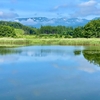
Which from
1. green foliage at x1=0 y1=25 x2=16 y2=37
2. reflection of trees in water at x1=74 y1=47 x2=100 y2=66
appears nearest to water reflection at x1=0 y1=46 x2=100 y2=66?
reflection of trees in water at x1=74 y1=47 x2=100 y2=66

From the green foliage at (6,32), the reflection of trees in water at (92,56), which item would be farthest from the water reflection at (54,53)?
the green foliage at (6,32)

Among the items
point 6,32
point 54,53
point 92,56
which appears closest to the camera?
point 92,56

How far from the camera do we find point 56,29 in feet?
304

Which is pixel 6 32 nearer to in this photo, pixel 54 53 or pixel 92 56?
pixel 54 53

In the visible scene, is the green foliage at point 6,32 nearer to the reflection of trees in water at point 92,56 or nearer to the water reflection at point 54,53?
the water reflection at point 54,53

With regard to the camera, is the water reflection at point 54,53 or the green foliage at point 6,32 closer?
the water reflection at point 54,53

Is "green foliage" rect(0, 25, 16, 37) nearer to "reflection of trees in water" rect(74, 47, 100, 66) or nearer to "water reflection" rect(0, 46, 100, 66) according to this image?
"water reflection" rect(0, 46, 100, 66)

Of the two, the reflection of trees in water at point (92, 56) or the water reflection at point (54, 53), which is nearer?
the reflection of trees in water at point (92, 56)

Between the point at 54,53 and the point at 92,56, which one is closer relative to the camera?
the point at 92,56

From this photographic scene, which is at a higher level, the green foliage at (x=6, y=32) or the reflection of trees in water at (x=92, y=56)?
the green foliage at (x=6, y=32)

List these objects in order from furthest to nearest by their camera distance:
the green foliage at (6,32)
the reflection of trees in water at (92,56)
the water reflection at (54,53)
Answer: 1. the green foliage at (6,32)
2. the water reflection at (54,53)
3. the reflection of trees in water at (92,56)

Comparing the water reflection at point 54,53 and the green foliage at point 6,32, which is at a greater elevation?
the green foliage at point 6,32

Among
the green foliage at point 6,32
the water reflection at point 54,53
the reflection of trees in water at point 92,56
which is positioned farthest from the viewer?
the green foliage at point 6,32

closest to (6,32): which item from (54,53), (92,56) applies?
(54,53)
